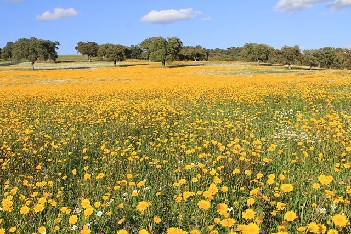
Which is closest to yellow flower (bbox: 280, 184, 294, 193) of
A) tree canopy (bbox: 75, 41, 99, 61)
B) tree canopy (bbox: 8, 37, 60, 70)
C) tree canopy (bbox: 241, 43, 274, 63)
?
tree canopy (bbox: 8, 37, 60, 70)

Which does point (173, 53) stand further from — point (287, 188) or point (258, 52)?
point (287, 188)

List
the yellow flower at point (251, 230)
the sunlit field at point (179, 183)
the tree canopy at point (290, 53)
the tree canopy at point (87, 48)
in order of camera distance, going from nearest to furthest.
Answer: the yellow flower at point (251, 230), the sunlit field at point (179, 183), the tree canopy at point (290, 53), the tree canopy at point (87, 48)

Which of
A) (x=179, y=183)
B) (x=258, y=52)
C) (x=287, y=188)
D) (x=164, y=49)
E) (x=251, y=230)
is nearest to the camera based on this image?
(x=251, y=230)

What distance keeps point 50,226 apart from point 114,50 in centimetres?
7376

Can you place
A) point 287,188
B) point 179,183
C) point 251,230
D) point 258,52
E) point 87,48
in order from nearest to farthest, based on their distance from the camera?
point 251,230, point 287,188, point 179,183, point 258,52, point 87,48

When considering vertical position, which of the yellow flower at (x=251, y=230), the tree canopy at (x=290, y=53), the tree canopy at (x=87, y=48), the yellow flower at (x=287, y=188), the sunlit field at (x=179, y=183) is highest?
the tree canopy at (x=87, y=48)

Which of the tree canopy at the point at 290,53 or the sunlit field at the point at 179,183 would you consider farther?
the tree canopy at the point at 290,53

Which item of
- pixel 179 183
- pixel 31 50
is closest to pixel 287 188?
pixel 179 183

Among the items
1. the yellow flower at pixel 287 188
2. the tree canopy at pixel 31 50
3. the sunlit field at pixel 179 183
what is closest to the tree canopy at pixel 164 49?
the tree canopy at pixel 31 50

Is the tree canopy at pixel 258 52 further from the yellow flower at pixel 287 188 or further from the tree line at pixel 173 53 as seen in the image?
the yellow flower at pixel 287 188

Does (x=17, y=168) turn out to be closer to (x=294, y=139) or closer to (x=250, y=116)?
(x=294, y=139)

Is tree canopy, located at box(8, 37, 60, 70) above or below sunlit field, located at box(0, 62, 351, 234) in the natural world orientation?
above

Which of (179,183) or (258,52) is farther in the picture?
(258,52)

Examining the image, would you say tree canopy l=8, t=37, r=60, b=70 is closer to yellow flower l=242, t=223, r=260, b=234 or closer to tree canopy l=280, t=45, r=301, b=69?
tree canopy l=280, t=45, r=301, b=69
